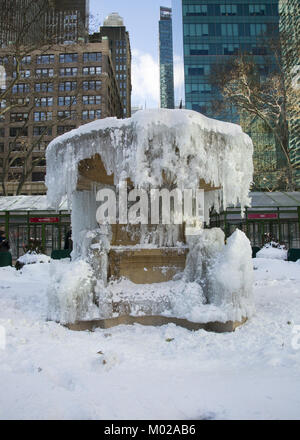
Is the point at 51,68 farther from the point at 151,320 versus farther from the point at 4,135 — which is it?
the point at 151,320

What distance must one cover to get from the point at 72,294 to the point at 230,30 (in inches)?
2883

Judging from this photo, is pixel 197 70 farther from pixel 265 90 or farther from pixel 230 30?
pixel 265 90

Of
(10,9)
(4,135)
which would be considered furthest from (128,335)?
(4,135)

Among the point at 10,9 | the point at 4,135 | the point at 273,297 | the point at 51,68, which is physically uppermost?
the point at 51,68

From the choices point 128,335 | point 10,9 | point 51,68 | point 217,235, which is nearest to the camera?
point 128,335

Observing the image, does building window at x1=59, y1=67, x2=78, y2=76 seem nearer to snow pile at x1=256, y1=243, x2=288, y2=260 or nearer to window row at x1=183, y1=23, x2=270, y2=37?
window row at x1=183, y1=23, x2=270, y2=37

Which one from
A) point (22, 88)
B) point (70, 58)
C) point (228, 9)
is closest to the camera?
point (22, 88)

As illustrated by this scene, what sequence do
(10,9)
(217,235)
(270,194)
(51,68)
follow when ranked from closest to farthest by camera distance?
1. (217,235)
2. (10,9)
3. (270,194)
4. (51,68)

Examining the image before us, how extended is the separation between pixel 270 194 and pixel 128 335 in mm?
18101

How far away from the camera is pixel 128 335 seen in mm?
4301

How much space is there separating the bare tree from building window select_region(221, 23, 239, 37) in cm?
A: 4972

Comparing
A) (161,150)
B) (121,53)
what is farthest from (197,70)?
(121,53)

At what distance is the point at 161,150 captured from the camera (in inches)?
182

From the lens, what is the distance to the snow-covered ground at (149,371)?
239 cm
